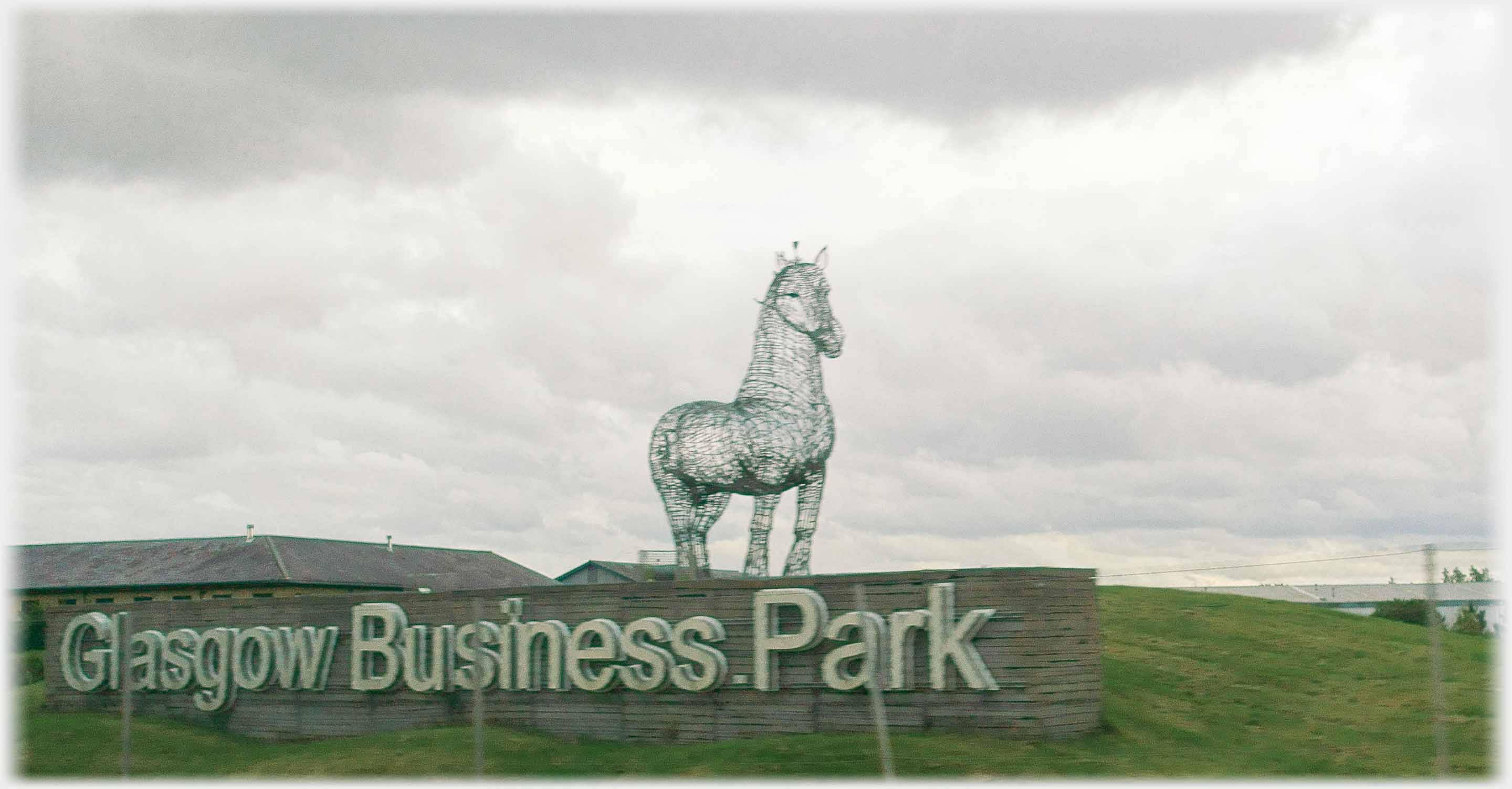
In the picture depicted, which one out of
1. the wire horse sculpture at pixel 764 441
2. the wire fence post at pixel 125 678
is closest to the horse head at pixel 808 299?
the wire horse sculpture at pixel 764 441

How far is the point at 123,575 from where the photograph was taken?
53.7 metres

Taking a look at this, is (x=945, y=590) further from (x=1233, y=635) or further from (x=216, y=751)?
(x=216, y=751)

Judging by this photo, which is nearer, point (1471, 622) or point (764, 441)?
point (764, 441)

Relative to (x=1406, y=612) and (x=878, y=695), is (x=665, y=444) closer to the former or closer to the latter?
(x=878, y=695)

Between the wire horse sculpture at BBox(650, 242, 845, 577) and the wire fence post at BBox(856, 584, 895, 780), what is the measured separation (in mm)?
4528

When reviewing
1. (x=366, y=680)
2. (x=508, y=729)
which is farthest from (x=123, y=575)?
(x=508, y=729)

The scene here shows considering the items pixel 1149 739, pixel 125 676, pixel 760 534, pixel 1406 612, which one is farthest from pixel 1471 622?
pixel 125 676

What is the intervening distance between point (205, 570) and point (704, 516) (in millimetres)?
35282

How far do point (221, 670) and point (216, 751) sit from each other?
8.56ft

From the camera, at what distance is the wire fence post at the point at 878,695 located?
53.1 ft

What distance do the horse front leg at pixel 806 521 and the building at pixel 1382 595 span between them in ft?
96.1

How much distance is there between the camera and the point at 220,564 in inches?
2080

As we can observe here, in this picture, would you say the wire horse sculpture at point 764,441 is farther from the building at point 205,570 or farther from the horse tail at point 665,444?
the building at point 205,570

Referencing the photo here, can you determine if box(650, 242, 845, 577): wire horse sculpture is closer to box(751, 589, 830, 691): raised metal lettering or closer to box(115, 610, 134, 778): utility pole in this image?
box(751, 589, 830, 691): raised metal lettering
